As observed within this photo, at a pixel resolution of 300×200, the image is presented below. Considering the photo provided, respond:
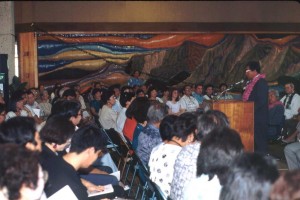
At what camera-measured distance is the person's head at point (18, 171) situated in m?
2.24

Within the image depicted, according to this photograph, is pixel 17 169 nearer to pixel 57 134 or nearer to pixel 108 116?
pixel 57 134

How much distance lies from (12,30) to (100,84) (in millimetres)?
3290

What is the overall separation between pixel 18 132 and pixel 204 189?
1158mm

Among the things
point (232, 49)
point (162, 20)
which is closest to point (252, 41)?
point (232, 49)

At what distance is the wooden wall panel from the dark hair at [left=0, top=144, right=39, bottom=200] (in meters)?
10.3

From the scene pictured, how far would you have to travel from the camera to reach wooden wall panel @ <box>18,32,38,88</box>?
12.3 m

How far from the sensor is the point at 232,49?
13.2 meters

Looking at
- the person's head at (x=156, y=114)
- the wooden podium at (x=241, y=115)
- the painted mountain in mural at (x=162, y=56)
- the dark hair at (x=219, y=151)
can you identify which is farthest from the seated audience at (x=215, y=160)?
the painted mountain in mural at (x=162, y=56)

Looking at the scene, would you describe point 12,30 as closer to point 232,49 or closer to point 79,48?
point 79,48

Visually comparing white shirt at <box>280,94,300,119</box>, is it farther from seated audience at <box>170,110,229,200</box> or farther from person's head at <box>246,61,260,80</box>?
seated audience at <box>170,110,229,200</box>

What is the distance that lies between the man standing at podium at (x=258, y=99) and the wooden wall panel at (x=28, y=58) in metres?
7.25

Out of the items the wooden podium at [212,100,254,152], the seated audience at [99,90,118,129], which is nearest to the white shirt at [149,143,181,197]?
the wooden podium at [212,100,254,152]

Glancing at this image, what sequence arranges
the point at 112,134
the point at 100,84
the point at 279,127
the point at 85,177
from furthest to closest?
the point at 100,84
the point at 279,127
the point at 112,134
the point at 85,177

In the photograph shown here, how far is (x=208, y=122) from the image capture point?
3.77m
